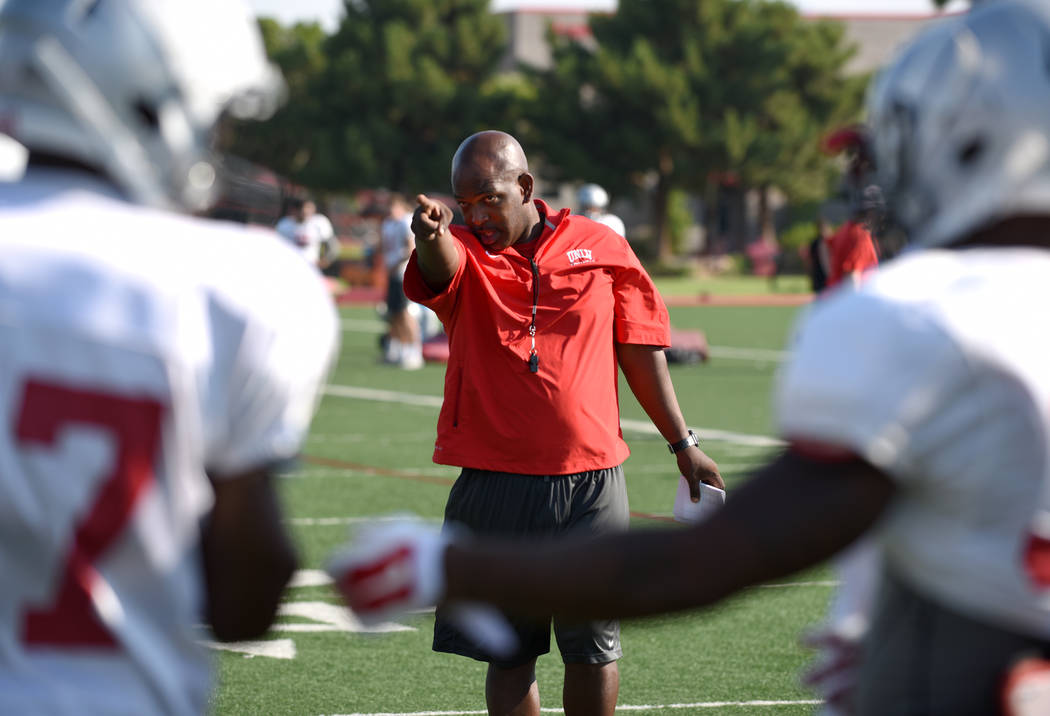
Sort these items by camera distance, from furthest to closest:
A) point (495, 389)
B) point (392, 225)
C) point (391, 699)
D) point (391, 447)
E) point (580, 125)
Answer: point (580, 125)
point (392, 225)
point (391, 447)
point (391, 699)
point (495, 389)

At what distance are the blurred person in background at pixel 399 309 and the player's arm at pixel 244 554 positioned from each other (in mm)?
15053

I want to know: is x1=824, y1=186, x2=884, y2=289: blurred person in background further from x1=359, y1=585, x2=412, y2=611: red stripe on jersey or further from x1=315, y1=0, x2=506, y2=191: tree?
x1=315, y1=0, x2=506, y2=191: tree

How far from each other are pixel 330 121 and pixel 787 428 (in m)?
54.2

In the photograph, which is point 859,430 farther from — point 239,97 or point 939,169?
point 239,97

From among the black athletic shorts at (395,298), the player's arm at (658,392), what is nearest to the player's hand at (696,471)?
the player's arm at (658,392)

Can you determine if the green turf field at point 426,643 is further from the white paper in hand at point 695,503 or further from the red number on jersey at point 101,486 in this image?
the red number on jersey at point 101,486

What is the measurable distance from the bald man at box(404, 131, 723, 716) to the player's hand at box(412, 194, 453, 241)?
11 mm

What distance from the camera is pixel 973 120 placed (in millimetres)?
1995

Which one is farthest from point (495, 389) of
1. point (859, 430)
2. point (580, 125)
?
point (580, 125)

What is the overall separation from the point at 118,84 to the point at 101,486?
531 millimetres

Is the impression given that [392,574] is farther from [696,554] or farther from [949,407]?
[949,407]

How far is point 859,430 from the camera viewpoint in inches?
72.8

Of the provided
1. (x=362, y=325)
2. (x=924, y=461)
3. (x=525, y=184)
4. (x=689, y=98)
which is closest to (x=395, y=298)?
(x=362, y=325)

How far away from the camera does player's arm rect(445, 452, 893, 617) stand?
1910mm
